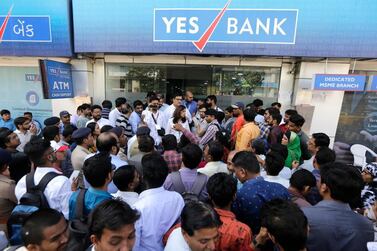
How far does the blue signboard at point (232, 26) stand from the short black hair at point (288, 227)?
4.92m

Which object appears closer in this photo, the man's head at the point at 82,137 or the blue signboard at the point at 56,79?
the man's head at the point at 82,137

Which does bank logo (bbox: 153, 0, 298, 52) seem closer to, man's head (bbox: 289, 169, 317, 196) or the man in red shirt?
man's head (bbox: 289, 169, 317, 196)

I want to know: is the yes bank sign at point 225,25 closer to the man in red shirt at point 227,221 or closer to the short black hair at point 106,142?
the short black hair at point 106,142

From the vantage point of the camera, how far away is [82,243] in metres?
1.48

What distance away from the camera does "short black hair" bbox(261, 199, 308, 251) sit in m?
1.25

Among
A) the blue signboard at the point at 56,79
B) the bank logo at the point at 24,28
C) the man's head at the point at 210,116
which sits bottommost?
the man's head at the point at 210,116

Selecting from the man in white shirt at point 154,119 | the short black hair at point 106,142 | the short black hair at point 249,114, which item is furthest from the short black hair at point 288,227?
the man in white shirt at point 154,119

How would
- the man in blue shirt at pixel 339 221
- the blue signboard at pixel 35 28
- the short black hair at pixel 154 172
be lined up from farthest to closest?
the blue signboard at pixel 35 28 → the short black hair at pixel 154 172 → the man in blue shirt at pixel 339 221

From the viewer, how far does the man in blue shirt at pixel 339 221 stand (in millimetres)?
1562

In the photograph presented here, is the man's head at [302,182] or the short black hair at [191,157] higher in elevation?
the short black hair at [191,157]

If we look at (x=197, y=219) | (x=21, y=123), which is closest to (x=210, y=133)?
(x=197, y=219)

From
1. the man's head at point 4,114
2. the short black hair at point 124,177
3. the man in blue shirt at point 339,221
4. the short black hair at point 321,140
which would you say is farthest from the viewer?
the man's head at point 4,114

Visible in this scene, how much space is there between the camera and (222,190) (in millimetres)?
1726

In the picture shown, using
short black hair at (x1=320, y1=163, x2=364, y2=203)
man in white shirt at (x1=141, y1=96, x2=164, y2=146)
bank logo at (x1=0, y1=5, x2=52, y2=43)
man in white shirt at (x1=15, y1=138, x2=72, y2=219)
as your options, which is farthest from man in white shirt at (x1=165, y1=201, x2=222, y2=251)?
bank logo at (x1=0, y1=5, x2=52, y2=43)
